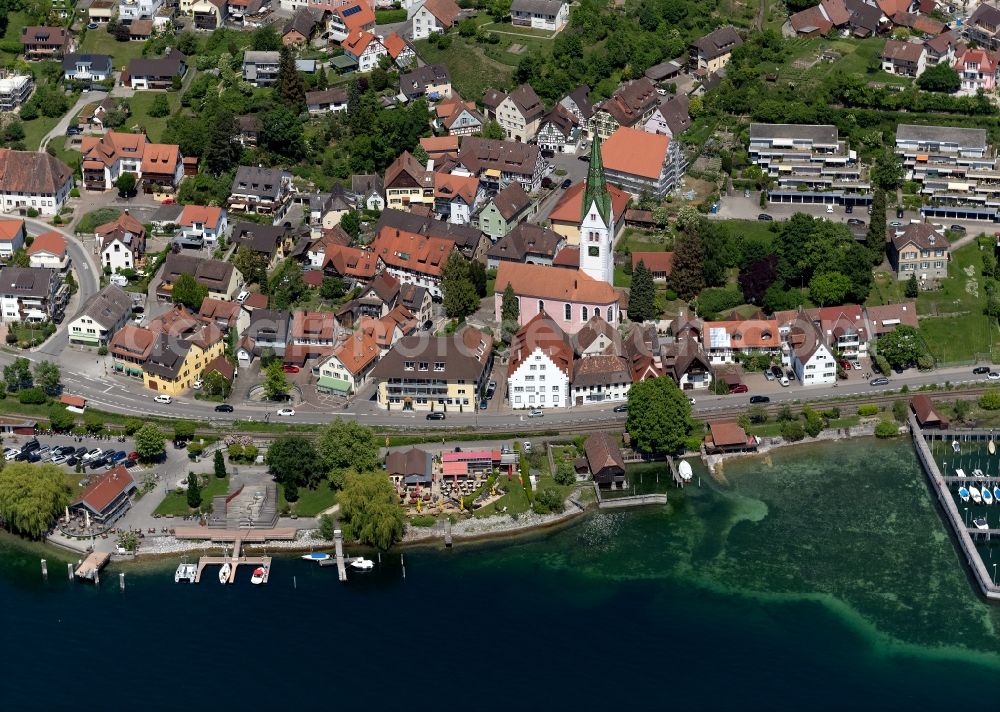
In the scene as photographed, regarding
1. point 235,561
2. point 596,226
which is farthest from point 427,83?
point 235,561

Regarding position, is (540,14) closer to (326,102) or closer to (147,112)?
(326,102)

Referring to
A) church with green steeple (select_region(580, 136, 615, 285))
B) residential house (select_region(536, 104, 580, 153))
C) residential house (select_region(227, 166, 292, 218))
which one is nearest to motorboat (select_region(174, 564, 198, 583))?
church with green steeple (select_region(580, 136, 615, 285))

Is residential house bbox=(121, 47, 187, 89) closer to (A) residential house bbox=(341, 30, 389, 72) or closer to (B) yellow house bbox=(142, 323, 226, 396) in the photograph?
(A) residential house bbox=(341, 30, 389, 72)

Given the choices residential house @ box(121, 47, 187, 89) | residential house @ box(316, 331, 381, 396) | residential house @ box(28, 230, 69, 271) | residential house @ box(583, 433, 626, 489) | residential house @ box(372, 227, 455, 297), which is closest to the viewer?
residential house @ box(583, 433, 626, 489)

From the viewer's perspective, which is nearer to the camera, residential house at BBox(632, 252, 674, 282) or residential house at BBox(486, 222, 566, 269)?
residential house at BBox(632, 252, 674, 282)

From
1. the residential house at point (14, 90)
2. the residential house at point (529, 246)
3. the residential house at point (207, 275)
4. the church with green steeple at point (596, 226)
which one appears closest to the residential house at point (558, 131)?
the residential house at point (529, 246)

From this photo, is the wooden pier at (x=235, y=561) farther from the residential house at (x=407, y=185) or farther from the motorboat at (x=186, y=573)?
the residential house at (x=407, y=185)
